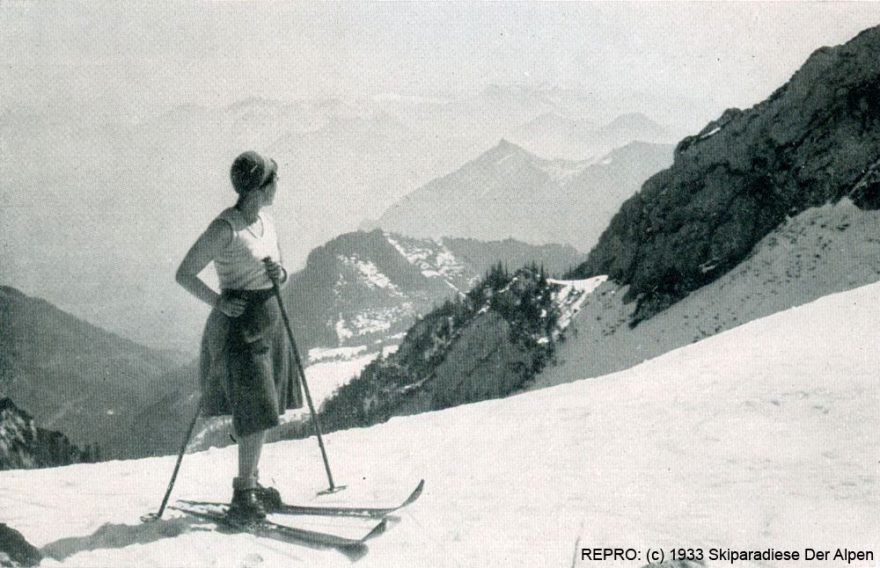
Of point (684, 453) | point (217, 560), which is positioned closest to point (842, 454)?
point (684, 453)

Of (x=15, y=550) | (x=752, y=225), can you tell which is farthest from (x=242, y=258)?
(x=752, y=225)

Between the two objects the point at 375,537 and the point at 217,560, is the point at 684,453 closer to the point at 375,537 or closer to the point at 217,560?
the point at 375,537

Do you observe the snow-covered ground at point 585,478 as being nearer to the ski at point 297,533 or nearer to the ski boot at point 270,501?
the ski at point 297,533

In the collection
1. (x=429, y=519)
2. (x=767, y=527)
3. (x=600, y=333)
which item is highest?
(x=600, y=333)

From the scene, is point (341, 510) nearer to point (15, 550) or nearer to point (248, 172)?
point (15, 550)

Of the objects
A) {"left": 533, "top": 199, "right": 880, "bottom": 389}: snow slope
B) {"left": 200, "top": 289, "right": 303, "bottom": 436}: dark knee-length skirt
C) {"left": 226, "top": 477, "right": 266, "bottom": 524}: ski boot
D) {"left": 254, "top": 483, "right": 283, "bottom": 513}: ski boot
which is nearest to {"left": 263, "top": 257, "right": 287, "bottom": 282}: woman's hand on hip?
{"left": 200, "top": 289, "right": 303, "bottom": 436}: dark knee-length skirt

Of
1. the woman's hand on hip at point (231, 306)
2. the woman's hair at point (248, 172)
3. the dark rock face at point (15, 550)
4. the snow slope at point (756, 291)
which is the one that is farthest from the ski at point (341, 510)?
the snow slope at point (756, 291)
